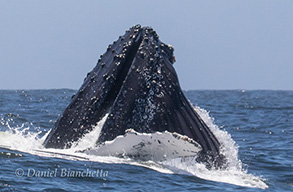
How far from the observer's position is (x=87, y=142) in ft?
26.6

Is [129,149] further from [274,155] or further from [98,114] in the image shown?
[274,155]

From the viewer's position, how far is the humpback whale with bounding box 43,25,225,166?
7.90m

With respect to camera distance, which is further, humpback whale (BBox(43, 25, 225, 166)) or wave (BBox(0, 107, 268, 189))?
humpback whale (BBox(43, 25, 225, 166))

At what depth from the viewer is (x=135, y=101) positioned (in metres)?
8.05

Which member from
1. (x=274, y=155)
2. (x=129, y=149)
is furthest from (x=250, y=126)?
(x=129, y=149)

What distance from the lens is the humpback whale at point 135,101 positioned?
Result: 7902 mm

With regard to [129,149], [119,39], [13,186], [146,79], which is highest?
[119,39]

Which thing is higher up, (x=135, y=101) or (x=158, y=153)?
(x=135, y=101)

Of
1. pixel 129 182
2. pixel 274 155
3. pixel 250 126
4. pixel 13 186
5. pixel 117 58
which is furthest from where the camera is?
pixel 250 126

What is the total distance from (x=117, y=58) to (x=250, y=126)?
12.4 m

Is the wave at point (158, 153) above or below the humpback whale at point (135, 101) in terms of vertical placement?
below

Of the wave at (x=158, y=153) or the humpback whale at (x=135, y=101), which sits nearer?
the wave at (x=158, y=153)

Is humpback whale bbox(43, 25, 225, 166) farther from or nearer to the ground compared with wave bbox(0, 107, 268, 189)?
farther from the ground

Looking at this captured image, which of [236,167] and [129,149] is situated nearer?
[129,149]
